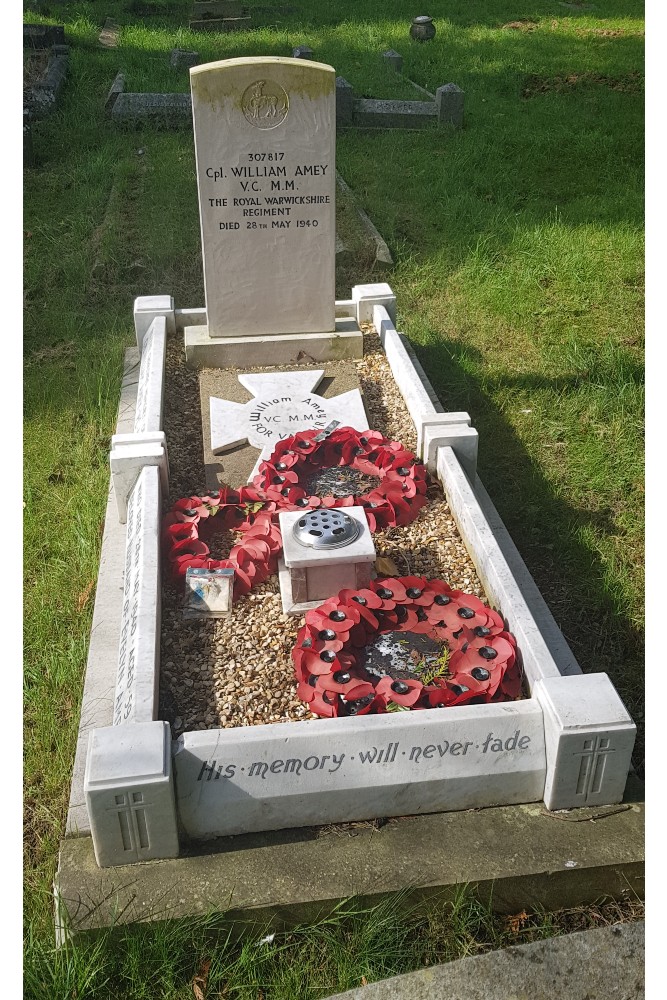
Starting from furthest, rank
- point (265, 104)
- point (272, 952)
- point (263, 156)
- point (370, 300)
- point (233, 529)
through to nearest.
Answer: point (370, 300)
point (263, 156)
point (265, 104)
point (233, 529)
point (272, 952)

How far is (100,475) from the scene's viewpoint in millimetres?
5000

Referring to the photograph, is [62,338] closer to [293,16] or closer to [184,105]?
[184,105]

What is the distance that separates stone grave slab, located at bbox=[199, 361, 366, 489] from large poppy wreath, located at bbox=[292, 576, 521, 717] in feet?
4.17

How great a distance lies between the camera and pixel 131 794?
272 centimetres

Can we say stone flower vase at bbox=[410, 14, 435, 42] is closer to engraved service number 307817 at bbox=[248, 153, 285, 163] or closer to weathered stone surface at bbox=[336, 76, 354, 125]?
weathered stone surface at bbox=[336, 76, 354, 125]

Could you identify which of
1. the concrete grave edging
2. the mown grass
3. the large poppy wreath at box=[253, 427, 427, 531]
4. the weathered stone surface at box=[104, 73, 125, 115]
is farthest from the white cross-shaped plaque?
the weathered stone surface at box=[104, 73, 125, 115]

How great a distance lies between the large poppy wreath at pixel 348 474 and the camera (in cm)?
423

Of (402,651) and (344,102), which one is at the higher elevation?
(344,102)

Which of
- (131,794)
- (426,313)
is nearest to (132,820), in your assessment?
(131,794)

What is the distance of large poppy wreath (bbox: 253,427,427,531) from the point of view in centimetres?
423

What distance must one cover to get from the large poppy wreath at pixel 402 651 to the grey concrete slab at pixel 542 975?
87 centimetres

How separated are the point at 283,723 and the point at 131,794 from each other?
0.51 m

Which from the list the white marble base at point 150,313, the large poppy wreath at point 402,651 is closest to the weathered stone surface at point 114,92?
the white marble base at point 150,313

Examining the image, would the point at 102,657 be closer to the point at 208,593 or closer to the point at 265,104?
the point at 208,593
